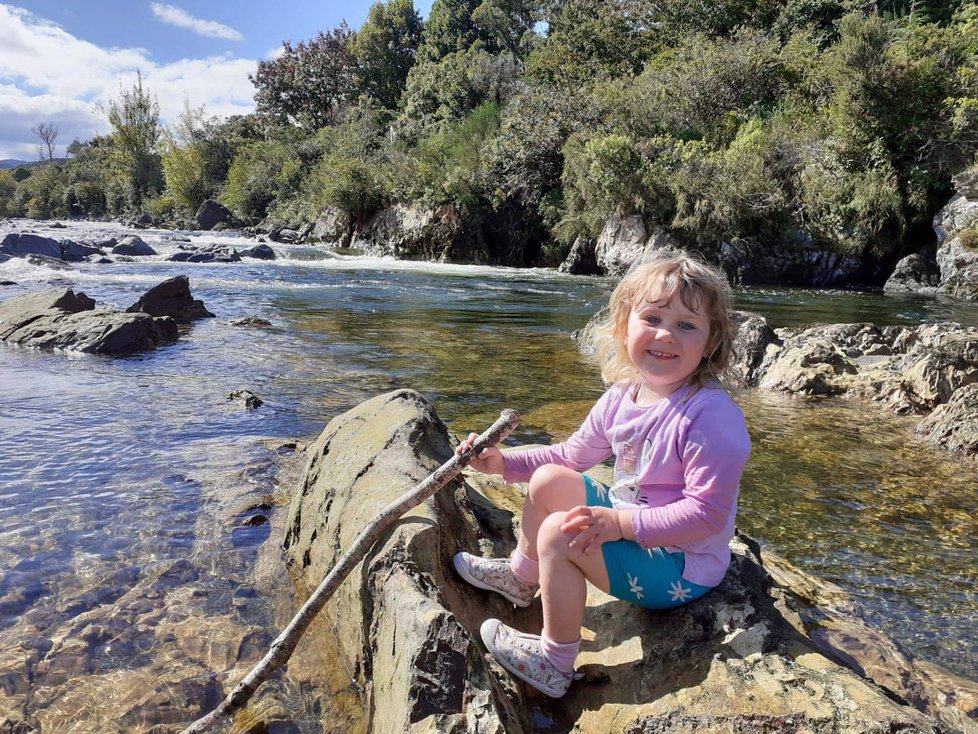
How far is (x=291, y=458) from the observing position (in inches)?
192

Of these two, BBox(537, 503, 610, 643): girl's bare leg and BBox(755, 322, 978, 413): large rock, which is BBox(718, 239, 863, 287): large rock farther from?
BBox(537, 503, 610, 643): girl's bare leg

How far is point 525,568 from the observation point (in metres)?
2.41

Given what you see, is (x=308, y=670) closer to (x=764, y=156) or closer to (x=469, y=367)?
(x=469, y=367)

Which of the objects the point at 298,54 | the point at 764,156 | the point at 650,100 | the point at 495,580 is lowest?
the point at 495,580

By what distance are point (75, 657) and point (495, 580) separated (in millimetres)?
1717

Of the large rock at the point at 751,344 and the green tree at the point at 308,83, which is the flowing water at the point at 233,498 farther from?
the green tree at the point at 308,83

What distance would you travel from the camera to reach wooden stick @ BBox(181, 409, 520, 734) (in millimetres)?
2105

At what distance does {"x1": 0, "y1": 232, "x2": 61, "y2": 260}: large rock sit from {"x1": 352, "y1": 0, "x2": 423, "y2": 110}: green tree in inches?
1493

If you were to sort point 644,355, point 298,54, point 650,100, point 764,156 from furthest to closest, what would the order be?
point 298,54
point 650,100
point 764,156
point 644,355

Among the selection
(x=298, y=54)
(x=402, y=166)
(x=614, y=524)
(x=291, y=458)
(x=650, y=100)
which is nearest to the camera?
(x=614, y=524)

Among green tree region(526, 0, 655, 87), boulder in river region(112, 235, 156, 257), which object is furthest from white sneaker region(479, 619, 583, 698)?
green tree region(526, 0, 655, 87)

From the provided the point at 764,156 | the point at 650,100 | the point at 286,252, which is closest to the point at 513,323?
the point at 764,156

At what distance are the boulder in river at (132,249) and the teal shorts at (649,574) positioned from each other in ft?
73.9

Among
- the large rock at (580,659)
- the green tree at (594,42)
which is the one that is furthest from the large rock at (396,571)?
the green tree at (594,42)
